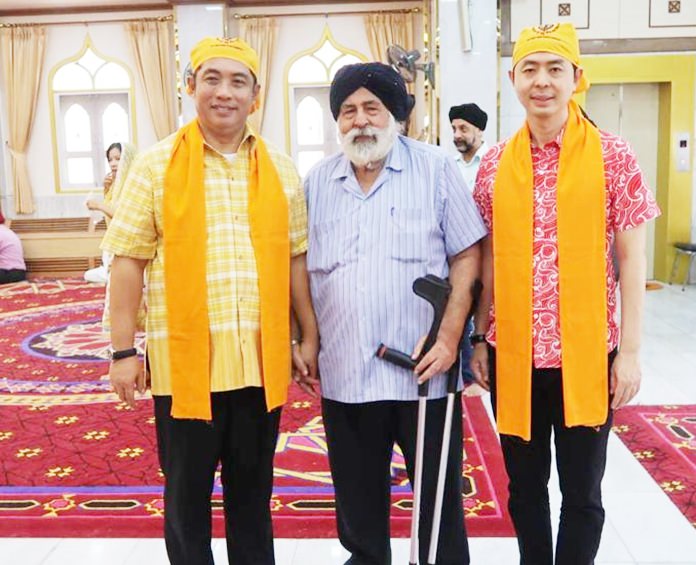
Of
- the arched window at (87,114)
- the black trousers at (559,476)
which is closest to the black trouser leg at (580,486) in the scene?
the black trousers at (559,476)

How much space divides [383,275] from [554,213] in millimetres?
454

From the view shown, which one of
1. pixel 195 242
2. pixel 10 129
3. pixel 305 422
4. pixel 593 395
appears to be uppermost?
pixel 10 129

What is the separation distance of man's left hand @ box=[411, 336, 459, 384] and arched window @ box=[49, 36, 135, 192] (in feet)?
30.7

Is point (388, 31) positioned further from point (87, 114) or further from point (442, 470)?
point (442, 470)

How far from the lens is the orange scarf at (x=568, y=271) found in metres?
1.83

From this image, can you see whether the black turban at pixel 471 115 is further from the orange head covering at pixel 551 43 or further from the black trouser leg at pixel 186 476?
the black trouser leg at pixel 186 476

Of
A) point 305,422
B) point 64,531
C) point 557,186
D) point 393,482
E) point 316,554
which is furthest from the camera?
point 305,422

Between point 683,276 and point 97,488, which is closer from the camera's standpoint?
point 97,488

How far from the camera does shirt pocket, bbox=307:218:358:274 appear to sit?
6.39 ft

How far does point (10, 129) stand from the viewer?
10383 mm

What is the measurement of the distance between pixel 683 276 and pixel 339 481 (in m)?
7.46

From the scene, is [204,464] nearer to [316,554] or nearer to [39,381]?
[316,554]

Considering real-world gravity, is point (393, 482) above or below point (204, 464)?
below

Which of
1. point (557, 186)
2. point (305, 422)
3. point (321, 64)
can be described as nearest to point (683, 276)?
point (321, 64)
